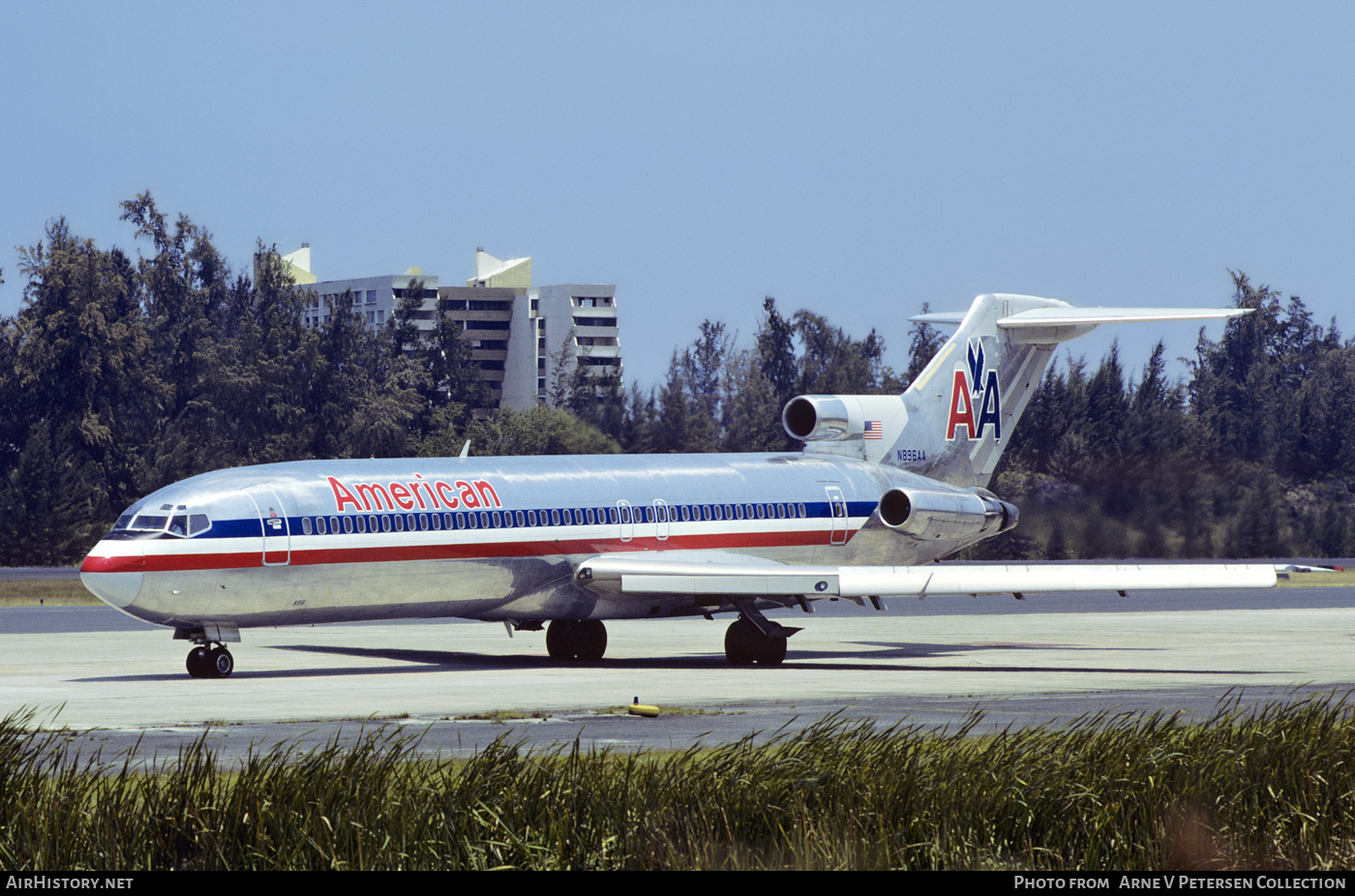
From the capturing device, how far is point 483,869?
10891 mm

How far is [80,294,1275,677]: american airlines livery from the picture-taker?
27.7 metres

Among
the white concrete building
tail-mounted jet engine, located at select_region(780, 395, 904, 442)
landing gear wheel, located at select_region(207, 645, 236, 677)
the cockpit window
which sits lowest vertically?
landing gear wheel, located at select_region(207, 645, 236, 677)

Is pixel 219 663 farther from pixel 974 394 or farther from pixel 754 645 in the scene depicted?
pixel 974 394

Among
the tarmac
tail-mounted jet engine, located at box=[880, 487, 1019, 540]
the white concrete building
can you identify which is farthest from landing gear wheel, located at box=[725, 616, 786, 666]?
the white concrete building

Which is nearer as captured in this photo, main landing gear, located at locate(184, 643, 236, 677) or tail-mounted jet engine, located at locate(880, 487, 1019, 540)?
main landing gear, located at locate(184, 643, 236, 677)

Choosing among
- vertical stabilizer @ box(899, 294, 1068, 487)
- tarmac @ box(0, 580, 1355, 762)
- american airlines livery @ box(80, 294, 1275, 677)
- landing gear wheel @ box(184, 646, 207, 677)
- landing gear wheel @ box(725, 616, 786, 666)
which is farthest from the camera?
vertical stabilizer @ box(899, 294, 1068, 487)

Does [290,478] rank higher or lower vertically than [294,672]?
higher

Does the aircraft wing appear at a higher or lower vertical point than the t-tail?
lower

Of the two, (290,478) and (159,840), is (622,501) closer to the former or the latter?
(290,478)

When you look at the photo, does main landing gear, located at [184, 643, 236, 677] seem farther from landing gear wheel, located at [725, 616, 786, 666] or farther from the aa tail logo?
the aa tail logo

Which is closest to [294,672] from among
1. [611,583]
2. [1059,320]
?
[611,583]

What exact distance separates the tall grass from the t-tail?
2447cm

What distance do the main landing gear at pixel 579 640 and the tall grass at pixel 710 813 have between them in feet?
65.0

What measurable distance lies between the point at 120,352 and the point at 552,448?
21888 millimetres
